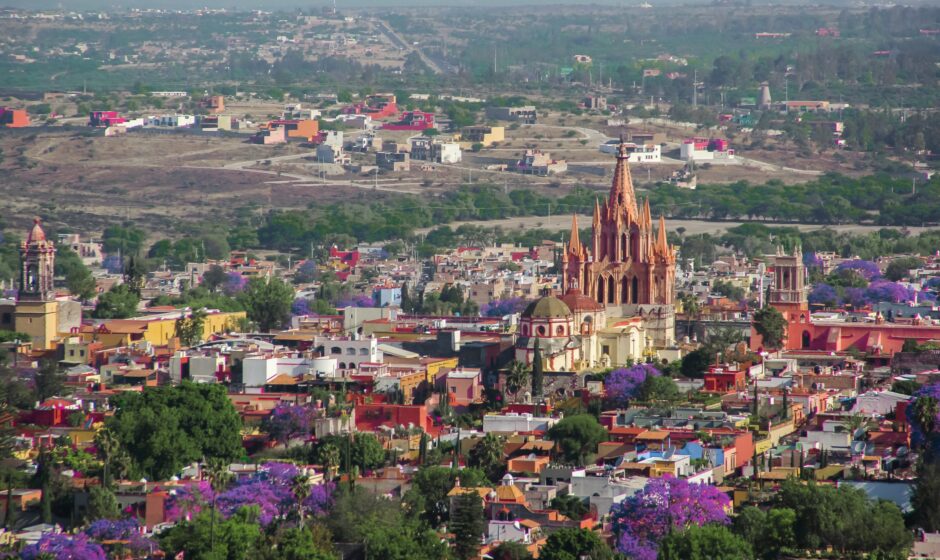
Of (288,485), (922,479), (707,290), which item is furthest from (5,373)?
(707,290)

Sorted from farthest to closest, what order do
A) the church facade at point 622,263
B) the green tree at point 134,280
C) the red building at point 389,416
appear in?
the green tree at point 134,280
the church facade at point 622,263
the red building at point 389,416

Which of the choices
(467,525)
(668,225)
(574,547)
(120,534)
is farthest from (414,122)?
(574,547)

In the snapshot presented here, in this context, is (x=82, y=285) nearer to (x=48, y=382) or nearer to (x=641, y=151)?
(x=48, y=382)

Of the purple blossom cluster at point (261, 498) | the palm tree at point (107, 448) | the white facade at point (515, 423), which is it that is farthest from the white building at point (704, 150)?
the purple blossom cluster at point (261, 498)

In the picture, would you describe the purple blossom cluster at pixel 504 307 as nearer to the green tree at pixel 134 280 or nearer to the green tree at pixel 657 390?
the green tree at pixel 134 280

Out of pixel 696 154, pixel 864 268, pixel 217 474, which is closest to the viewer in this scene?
pixel 217 474

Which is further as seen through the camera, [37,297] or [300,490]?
[37,297]
